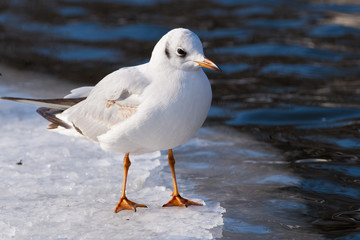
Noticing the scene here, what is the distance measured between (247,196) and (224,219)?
0.47 meters

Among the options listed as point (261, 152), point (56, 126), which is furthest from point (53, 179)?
point (261, 152)

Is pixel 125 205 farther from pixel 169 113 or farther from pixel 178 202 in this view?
pixel 169 113

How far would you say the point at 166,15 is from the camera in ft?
33.8

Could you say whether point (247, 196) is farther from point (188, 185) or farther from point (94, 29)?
point (94, 29)

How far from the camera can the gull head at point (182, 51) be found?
134 inches

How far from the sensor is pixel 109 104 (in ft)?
12.1

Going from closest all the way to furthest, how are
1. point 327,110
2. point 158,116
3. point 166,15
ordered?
point 158,116 < point 327,110 < point 166,15

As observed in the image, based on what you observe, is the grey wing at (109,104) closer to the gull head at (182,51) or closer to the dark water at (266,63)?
the gull head at (182,51)

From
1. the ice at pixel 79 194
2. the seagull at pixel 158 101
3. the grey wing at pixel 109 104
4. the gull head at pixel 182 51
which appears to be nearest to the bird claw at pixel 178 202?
the ice at pixel 79 194

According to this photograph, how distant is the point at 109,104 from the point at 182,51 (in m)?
0.58

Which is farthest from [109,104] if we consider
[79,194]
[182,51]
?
[79,194]

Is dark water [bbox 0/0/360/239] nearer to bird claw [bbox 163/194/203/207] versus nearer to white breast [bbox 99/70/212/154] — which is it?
bird claw [bbox 163/194/203/207]

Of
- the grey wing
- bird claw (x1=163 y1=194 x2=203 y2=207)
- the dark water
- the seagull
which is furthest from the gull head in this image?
the dark water

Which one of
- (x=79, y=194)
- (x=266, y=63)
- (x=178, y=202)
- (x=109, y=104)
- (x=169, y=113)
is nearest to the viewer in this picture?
(x=169, y=113)
